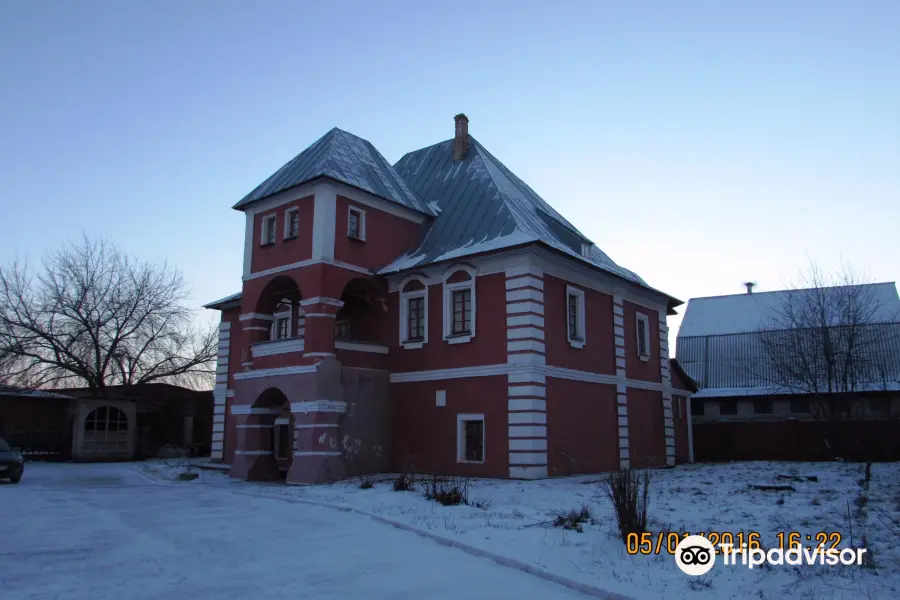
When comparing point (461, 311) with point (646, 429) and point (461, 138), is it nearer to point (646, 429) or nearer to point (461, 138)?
point (461, 138)

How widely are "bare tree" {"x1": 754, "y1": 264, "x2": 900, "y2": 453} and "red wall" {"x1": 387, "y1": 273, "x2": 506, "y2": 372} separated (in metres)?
15.7

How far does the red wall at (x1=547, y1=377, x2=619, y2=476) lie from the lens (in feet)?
71.7

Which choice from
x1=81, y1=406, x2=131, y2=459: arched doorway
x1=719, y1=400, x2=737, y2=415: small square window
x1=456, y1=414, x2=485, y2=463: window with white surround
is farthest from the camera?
x1=719, y1=400, x2=737, y2=415: small square window

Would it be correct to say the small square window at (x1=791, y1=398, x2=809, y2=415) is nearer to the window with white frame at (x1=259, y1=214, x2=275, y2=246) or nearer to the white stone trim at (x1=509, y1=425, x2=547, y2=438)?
the white stone trim at (x1=509, y1=425, x2=547, y2=438)

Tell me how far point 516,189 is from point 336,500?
15082mm

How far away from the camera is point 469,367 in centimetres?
2216

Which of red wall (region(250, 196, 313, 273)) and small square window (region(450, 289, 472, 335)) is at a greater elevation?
red wall (region(250, 196, 313, 273))

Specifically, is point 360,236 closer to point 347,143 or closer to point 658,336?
point 347,143

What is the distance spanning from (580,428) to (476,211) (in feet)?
26.9

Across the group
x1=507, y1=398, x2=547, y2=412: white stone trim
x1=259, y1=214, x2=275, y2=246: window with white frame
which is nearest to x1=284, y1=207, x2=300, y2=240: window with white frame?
x1=259, y1=214, x2=275, y2=246: window with white frame

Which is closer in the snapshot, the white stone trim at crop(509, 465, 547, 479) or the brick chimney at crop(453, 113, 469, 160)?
the white stone trim at crop(509, 465, 547, 479)

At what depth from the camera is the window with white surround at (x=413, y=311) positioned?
2377 centimetres

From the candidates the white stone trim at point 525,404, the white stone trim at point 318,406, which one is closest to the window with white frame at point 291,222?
the white stone trim at point 318,406

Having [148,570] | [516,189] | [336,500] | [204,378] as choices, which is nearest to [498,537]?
[148,570]
